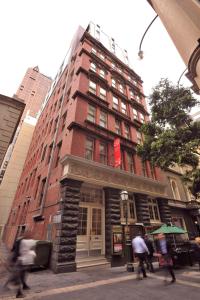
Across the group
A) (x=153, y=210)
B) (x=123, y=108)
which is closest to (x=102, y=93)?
(x=123, y=108)

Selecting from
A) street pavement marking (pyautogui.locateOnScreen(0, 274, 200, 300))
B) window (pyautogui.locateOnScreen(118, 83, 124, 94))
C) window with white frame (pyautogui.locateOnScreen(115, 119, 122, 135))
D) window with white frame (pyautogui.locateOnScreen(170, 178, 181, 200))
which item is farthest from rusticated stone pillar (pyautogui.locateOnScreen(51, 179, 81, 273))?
window (pyautogui.locateOnScreen(118, 83, 124, 94))

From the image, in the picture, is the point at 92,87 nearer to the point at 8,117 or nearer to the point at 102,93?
the point at 102,93

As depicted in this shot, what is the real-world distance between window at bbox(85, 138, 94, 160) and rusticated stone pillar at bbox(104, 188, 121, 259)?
2.87 m

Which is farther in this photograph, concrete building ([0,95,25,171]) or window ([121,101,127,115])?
window ([121,101,127,115])

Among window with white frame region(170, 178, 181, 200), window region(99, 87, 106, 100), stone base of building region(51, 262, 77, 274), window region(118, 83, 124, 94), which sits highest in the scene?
window region(118, 83, 124, 94)

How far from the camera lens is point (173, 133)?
1252 cm

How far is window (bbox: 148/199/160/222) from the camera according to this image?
1541cm

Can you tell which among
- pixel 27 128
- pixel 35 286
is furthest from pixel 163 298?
pixel 27 128

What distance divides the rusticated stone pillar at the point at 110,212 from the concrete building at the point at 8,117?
304 inches

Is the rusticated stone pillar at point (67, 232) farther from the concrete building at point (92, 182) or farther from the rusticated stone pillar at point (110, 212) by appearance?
the rusticated stone pillar at point (110, 212)

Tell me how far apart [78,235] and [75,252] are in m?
1.24

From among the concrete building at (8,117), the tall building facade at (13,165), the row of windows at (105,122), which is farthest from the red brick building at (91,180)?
the tall building facade at (13,165)

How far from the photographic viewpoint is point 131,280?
738 cm

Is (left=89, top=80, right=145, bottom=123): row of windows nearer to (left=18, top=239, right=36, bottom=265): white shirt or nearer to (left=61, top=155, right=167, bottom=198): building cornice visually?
(left=61, top=155, right=167, bottom=198): building cornice
